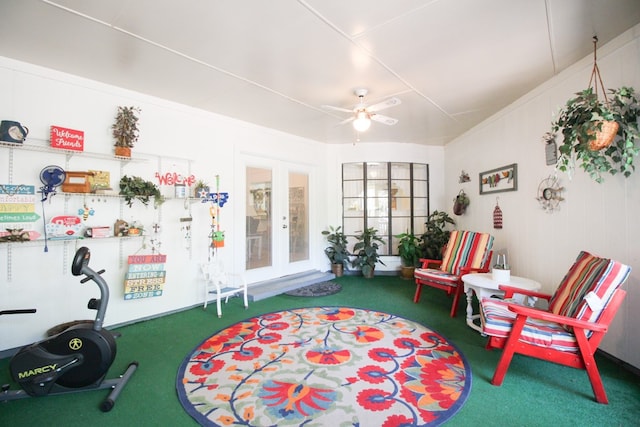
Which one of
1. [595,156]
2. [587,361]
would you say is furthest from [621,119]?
[587,361]

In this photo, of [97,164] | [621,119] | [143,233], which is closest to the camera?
[621,119]

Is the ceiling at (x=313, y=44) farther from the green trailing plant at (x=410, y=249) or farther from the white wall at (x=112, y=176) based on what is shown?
the green trailing plant at (x=410, y=249)

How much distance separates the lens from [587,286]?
2.09 meters

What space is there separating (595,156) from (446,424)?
2175 mm

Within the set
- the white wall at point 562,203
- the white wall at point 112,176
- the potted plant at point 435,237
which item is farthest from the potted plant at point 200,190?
the white wall at point 562,203

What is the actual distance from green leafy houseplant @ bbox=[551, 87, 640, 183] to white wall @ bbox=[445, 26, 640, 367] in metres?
0.18

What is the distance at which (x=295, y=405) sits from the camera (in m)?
1.88

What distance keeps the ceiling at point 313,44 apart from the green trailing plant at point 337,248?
8.78 ft

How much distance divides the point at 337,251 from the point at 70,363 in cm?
407

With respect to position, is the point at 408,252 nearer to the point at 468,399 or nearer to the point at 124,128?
the point at 468,399

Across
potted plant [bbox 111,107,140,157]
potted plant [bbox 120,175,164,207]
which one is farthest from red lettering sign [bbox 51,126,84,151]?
potted plant [bbox 120,175,164,207]

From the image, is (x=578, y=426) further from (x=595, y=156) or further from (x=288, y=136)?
(x=288, y=136)

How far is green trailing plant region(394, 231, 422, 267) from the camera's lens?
208 inches

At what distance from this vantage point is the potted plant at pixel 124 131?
308 cm
